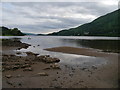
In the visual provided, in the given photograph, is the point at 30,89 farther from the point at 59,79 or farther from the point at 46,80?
the point at 59,79

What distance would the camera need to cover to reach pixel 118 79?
1118cm

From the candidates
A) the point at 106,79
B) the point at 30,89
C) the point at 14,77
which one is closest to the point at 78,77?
the point at 106,79

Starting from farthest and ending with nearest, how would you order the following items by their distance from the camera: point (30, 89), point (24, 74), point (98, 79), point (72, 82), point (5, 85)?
point (24, 74)
point (98, 79)
point (72, 82)
point (5, 85)
point (30, 89)

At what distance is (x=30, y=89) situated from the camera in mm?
9219

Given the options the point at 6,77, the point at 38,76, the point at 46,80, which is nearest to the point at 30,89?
the point at 46,80

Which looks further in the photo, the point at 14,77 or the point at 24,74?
the point at 24,74

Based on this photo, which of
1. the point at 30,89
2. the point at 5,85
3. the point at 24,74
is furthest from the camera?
the point at 24,74

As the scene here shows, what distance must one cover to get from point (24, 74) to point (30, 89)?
3.50 metres

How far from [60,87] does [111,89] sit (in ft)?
11.2

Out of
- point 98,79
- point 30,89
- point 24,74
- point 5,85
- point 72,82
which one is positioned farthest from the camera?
point 24,74

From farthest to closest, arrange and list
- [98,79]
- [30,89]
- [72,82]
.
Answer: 1. [98,79]
2. [72,82]
3. [30,89]

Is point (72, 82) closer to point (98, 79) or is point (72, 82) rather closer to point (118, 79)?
point (98, 79)

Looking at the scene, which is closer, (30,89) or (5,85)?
(30,89)

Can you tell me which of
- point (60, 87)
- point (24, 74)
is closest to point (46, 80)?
point (60, 87)
